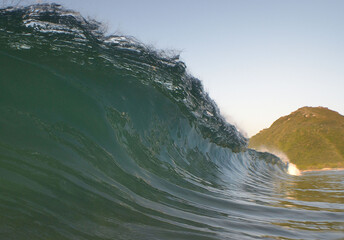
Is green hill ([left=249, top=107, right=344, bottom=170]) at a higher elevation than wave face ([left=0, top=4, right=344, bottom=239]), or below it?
higher

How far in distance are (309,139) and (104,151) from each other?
89071 millimetres

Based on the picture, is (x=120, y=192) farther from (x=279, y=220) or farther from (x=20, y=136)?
(x=279, y=220)

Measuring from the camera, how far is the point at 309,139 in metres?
80.6

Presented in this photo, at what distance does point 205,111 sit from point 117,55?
4065 millimetres

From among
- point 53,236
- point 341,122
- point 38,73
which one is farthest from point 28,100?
point 341,122

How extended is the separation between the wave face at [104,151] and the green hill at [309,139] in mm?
67750

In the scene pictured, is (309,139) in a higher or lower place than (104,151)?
higher

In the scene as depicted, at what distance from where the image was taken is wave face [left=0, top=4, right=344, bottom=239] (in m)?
2.17

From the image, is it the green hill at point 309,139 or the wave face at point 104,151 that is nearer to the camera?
the wave face at point 104,151

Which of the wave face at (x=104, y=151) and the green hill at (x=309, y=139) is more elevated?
the green hill at (x=309, y=139)

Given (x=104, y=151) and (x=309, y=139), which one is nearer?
(x=104, y=151)

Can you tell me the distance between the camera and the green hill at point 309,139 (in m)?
68.2

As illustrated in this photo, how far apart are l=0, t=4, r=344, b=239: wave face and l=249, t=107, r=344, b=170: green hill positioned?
6775 cm

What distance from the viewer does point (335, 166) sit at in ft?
205
